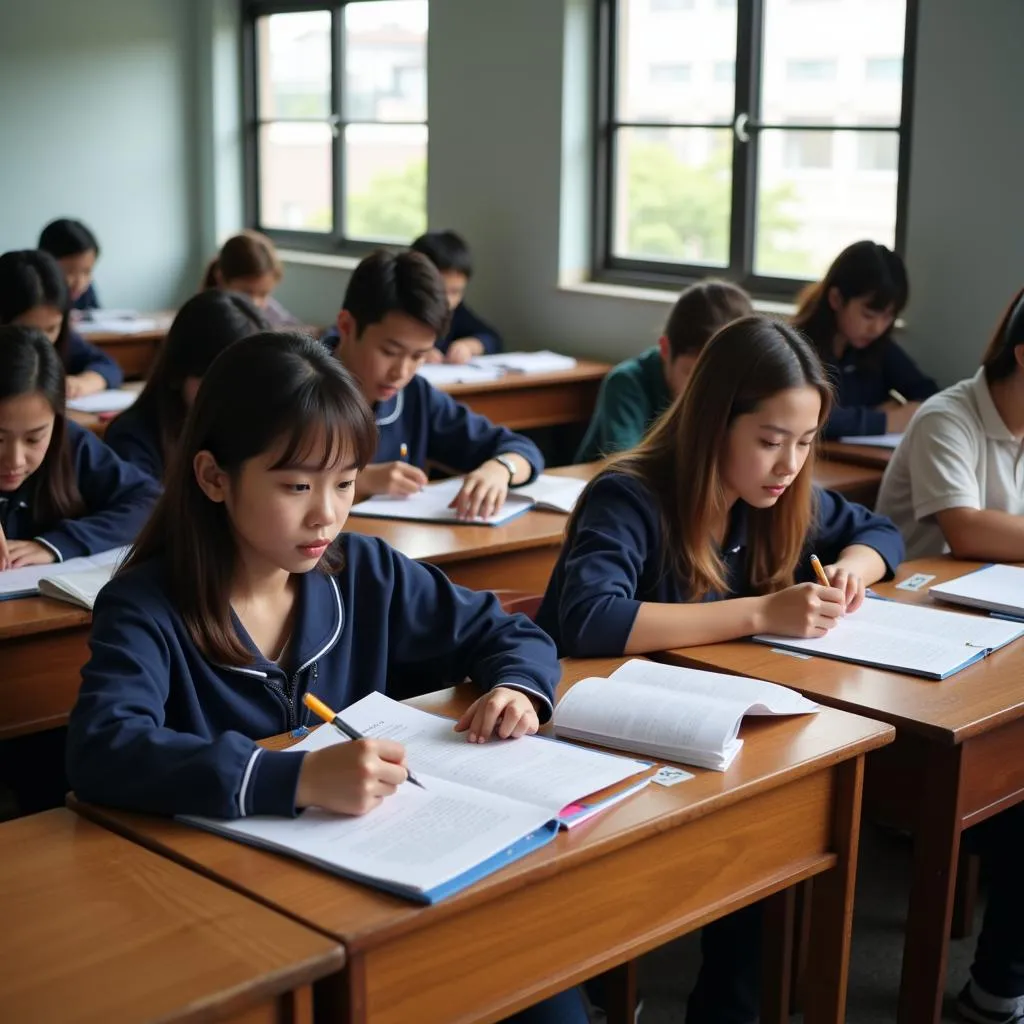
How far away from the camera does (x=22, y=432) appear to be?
2373 mm

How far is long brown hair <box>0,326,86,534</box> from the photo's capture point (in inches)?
92.3

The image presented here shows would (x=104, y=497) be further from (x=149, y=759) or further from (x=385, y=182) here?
(x=385, y=182)

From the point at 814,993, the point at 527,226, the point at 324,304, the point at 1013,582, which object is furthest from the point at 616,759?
the point at 324,304

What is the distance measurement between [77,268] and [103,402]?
4.99ft

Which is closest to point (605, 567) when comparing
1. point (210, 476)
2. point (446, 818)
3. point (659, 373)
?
point (210, 476)

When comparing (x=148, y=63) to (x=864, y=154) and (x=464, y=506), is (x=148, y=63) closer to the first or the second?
(x=864, y=154)

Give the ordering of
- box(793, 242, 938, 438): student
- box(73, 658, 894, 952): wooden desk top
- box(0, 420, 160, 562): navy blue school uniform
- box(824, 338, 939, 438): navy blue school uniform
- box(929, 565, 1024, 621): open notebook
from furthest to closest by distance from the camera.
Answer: box(824, 338, 939, 438): navy blue school uniform
box(793, 242, 938, 438): student
box(0, 420, 160, 562): navy blue school uniform
box(929, 565, 1024, 621): open notebook
box(73, 658, 894, 952): wooden desk top

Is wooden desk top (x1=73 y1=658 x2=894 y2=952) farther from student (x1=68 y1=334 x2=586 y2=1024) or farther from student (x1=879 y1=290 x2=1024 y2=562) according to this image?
student (x1=879 y1=290 x2=1024 y2=562)

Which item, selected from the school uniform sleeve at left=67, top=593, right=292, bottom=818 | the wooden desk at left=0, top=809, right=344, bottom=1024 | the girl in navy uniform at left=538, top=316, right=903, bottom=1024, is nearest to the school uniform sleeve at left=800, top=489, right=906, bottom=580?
the girl in navy uniform at left=538, top=316, right=903, bottom=1024

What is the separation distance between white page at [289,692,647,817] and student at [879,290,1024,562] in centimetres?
125

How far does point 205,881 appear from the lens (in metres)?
1.21

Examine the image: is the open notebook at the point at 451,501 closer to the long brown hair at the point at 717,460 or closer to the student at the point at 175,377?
the student at the point at 175,377

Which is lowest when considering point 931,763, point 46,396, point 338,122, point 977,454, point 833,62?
point 931,763

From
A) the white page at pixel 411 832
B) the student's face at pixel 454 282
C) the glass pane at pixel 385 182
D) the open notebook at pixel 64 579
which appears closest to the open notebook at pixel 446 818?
the white page at pixel 411 832
